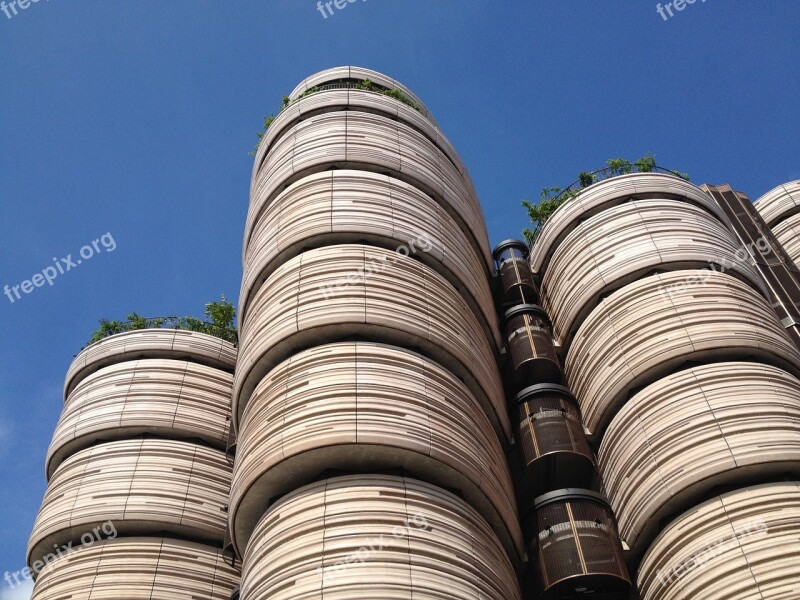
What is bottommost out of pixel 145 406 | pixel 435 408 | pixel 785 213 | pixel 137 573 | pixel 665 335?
pixel 137 573

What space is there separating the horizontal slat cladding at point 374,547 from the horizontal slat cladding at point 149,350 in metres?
9.29

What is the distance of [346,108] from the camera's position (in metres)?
26.7

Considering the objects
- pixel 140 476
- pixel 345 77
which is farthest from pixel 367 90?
pixel 140 476

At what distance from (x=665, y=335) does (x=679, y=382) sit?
56.3 inches

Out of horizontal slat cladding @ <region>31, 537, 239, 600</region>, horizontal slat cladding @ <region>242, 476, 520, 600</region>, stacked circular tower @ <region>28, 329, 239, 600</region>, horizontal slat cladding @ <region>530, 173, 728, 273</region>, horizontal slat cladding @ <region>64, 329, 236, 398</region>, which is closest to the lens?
horizontal slat cladding @ <region>242, 476, 520, 600</region>

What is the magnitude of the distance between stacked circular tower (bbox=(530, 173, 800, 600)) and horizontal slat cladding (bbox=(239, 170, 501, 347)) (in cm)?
339

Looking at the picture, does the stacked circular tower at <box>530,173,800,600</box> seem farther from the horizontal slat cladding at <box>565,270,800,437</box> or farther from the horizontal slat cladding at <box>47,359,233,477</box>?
the horizontal slat cladding at <box>47,359,233,477</box>

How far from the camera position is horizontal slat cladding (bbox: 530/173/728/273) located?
82.6ft

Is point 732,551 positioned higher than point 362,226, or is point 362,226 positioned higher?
point 362,226

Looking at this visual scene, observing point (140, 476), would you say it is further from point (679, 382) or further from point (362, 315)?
point (679, 382)

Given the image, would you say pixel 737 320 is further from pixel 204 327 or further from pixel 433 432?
pixel 204 327

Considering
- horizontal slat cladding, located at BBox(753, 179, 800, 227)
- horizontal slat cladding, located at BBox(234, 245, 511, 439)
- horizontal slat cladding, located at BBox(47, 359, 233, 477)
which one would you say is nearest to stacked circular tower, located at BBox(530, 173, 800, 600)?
horizontal slat cladding, located at BBox(234, 245, 511, 439)

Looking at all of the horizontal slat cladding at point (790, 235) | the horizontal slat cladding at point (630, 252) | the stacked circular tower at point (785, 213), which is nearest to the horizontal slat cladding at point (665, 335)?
Result: the horizontal slat cladding at point (630, 252)

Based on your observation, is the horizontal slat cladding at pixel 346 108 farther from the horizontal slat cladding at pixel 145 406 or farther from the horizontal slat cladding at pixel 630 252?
the horizontal slat cladding at pixel 145 406
